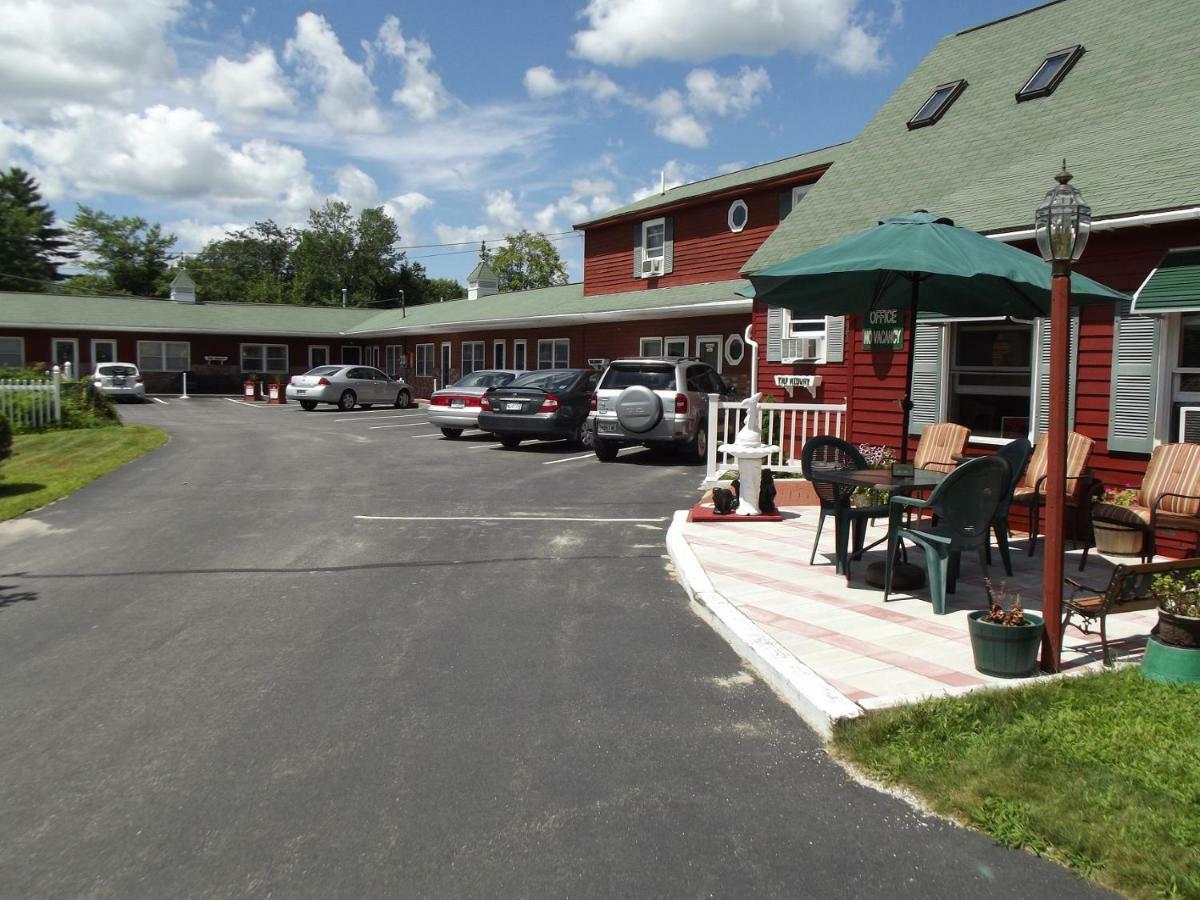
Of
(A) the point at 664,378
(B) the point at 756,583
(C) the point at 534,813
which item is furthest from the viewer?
(A) the point at 664,378

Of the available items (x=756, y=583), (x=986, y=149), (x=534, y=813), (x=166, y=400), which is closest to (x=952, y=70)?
(x=986, y=149)

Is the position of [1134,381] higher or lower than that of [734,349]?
lower

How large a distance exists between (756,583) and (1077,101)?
350 inches

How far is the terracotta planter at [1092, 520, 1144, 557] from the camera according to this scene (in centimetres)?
768

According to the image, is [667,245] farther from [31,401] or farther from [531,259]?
[531,259]

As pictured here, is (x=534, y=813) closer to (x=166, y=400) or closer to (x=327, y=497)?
(x=327, y=497)

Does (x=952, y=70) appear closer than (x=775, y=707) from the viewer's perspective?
No

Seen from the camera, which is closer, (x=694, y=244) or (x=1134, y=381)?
(x=1134, y=381)

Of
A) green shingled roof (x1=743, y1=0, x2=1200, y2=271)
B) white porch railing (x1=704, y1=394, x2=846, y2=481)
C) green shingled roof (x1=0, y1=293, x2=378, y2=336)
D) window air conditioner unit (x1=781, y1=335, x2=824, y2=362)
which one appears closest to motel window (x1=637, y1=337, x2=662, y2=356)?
window air conditioner unit (x1=781, y1=335, x2=824, y2=362)

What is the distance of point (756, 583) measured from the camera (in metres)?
6.79

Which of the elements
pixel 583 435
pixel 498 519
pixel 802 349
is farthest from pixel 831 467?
pixel 583 435

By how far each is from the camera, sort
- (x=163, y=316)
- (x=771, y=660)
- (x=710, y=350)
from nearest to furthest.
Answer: (x=771, y=660), (x=710, y=350), (x=163, y=316)

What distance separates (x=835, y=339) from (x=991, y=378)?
3769 mm

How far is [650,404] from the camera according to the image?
14352mm
